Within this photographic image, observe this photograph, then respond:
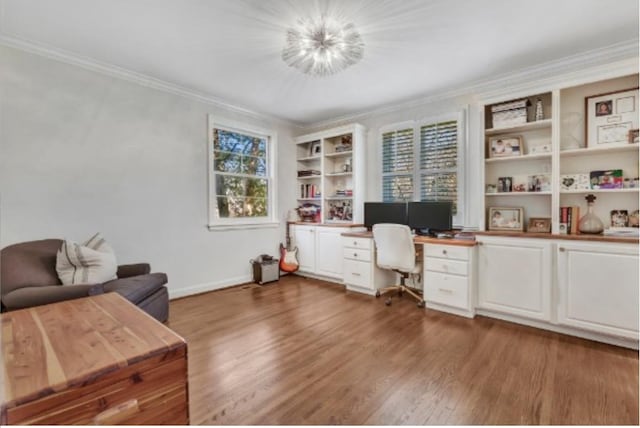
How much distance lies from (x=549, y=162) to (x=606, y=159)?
408 mm

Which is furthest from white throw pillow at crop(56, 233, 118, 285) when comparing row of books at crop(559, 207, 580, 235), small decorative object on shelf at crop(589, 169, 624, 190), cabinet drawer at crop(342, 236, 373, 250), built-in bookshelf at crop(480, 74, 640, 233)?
small decorative object on shelf at crop(589, 169, 624, 190)

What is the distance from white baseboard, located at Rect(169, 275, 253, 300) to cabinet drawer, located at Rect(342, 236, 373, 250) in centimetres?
153

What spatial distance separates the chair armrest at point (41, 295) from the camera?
1962 millimetres

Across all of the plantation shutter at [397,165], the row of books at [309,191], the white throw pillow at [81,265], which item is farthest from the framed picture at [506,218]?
the white throw pillow at [81,265]

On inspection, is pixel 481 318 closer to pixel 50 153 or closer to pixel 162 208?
pixel 162 208

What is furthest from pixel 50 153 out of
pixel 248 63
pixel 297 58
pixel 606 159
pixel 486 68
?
pixel 606 159

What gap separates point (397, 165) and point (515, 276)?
1.98 m

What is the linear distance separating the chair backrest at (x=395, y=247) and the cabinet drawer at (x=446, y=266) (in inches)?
6.3

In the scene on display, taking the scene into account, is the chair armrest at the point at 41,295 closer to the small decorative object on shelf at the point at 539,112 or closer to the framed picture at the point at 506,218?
the framed picture at the point at 506,218

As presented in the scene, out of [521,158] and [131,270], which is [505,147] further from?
[131,270]

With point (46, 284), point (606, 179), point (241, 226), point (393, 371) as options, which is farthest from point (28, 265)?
point (606, 179)

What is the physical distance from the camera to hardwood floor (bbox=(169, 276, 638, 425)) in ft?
5.29

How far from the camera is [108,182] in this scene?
3.04 m

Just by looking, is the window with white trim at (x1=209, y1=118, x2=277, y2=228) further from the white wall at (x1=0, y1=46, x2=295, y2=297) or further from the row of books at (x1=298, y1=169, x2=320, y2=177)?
the row of books at (x1=298, y1=169, x2=320, y2=177)
